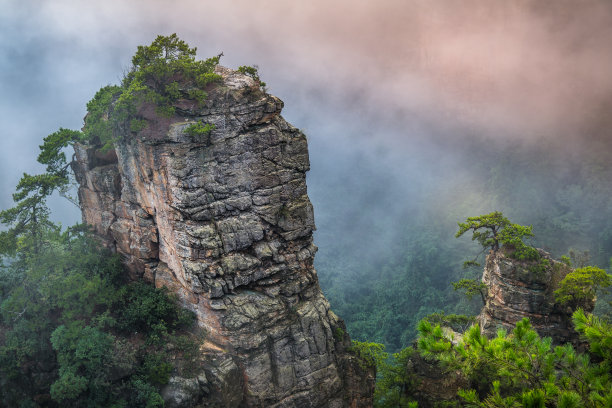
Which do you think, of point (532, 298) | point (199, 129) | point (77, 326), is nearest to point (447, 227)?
point (532, 298)

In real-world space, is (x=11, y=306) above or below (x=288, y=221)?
below

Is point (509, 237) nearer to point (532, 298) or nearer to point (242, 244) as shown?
point (532, 298)

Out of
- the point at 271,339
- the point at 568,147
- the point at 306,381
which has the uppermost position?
the point at 568,147

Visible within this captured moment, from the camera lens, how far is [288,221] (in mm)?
22656

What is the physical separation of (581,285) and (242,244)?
828 inches

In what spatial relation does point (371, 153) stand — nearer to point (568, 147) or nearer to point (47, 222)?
point (568, 147)

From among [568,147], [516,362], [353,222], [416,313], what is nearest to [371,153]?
[353,222]

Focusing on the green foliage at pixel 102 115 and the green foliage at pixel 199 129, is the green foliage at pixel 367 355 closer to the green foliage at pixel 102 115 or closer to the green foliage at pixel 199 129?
the green foliage at pixel 199 129

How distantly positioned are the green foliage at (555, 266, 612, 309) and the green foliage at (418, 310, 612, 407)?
15537mm

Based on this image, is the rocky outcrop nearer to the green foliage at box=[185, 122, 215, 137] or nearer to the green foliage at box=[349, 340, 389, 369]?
the green foliage at box=[349, 340, 389, 369]

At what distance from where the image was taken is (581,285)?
24.7m

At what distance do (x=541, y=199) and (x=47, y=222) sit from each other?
91285 mm

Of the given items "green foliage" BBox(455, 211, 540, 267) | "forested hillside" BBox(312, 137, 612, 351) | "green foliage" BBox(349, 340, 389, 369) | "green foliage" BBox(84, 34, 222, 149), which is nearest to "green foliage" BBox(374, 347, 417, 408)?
"green foliage" BBox(349, 340, 389, 369)

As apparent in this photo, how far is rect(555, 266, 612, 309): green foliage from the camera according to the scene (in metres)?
24.4
